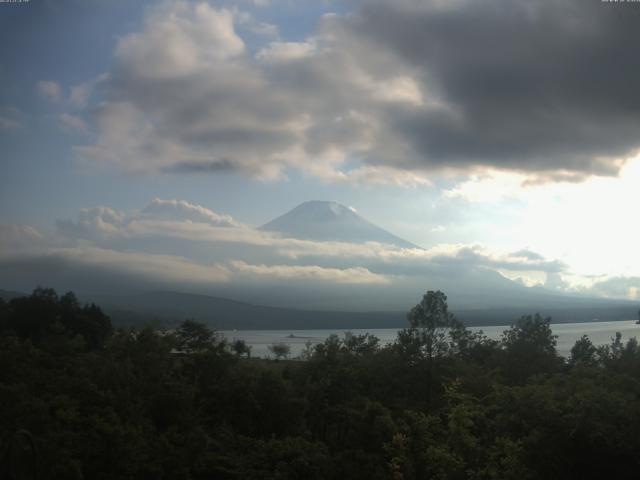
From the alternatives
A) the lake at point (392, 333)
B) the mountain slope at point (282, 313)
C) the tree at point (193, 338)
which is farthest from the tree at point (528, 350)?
the mountain slope at point (282, 313)

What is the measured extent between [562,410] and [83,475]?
10400 mm

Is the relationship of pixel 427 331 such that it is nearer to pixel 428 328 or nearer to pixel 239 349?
pixel 428 328

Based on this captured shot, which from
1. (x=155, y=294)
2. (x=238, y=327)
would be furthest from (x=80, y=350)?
(x=155, y=294)

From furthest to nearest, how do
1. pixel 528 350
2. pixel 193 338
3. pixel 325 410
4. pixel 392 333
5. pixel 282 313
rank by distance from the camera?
pixel 282 313 < pixel 392 333 < pixel 528 350 < pixel 193 338 < pixel 325 410

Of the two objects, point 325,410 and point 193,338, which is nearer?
point 325,410

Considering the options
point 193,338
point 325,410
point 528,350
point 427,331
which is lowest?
point 325,410

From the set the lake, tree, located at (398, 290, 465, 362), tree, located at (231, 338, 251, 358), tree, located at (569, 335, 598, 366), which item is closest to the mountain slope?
the lake

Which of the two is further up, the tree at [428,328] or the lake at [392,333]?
the tree at [428,328]

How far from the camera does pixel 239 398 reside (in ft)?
57.9

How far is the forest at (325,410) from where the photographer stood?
36.9ft

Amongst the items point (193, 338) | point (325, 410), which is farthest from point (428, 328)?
point (193, 338)

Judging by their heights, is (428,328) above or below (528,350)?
above

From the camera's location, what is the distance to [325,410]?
17.5 meters

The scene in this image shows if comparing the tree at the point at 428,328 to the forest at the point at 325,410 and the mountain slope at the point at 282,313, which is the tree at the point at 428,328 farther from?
the mountain slope at the point at 282,313
